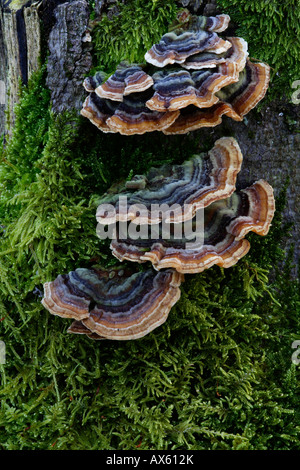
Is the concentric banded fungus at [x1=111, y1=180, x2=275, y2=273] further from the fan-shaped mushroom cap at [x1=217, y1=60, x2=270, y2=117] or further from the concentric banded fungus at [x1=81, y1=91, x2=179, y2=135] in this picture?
the concentric banded fungus at [x1=81, y1=91, x2=179, y2=135]

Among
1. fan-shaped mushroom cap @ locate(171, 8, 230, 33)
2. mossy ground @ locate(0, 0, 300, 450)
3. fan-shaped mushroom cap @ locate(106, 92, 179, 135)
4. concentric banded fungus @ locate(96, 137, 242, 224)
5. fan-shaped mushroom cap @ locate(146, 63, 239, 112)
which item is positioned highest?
fan-shaped mushroom cap @ locate(171, 8, 230, 33)

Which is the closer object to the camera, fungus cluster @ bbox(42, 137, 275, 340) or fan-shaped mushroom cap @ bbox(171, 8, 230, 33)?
fungus cluster @ bbox(42, 137, 275, 340)

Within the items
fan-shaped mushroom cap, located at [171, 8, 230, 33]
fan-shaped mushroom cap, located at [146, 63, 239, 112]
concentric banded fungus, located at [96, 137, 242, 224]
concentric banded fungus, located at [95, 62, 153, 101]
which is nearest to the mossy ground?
concentric banded fungus, located at [96, 137, 242, 224]

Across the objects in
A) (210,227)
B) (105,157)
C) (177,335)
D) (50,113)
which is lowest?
(177,335)

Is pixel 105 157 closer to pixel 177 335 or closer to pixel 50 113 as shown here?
pixel 50 113

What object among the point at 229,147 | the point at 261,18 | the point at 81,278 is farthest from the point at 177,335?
the point at 261,18

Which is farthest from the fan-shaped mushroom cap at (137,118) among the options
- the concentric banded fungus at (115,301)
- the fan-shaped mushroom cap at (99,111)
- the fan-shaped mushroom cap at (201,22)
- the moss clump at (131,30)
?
the concentric banded fungus at (115,301)

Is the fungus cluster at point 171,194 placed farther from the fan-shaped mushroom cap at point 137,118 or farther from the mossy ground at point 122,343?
the mossy ground at point 122,343
